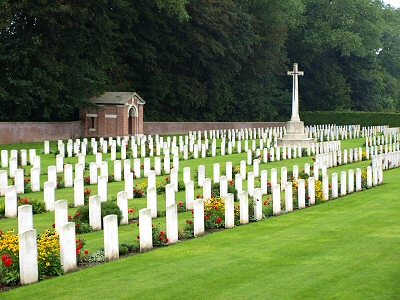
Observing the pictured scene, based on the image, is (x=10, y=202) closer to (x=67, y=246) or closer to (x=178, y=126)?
(x=67, y=246)

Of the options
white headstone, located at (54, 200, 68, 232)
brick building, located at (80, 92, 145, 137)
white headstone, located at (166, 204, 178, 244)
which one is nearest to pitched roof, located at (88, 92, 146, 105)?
brick building, located at (80, 92, 145, 137)

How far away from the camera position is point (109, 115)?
134ft

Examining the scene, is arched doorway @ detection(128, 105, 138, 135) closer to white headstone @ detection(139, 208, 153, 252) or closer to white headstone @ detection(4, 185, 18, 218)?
white headstone @ detection(4, 185, 18, 218)

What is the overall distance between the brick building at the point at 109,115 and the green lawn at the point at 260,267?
26.9 metres

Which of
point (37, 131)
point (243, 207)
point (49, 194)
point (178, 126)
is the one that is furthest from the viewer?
point (178, 126)

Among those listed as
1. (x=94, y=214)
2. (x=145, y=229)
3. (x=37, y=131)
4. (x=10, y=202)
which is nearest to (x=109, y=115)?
(x=37, y=131)

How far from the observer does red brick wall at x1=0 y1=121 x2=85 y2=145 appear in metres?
35.6

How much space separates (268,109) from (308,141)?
30.4 m

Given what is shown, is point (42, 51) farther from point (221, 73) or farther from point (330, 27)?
point (330, 27)

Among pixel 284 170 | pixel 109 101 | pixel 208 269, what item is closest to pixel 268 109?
pixel 109 101

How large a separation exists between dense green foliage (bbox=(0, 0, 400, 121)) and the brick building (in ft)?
2.91

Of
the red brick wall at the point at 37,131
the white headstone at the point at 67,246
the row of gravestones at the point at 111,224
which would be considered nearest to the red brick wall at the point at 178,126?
the red brick wall at the point at 37,131

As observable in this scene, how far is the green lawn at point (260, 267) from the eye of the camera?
863 cm

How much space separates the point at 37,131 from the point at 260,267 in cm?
2946
